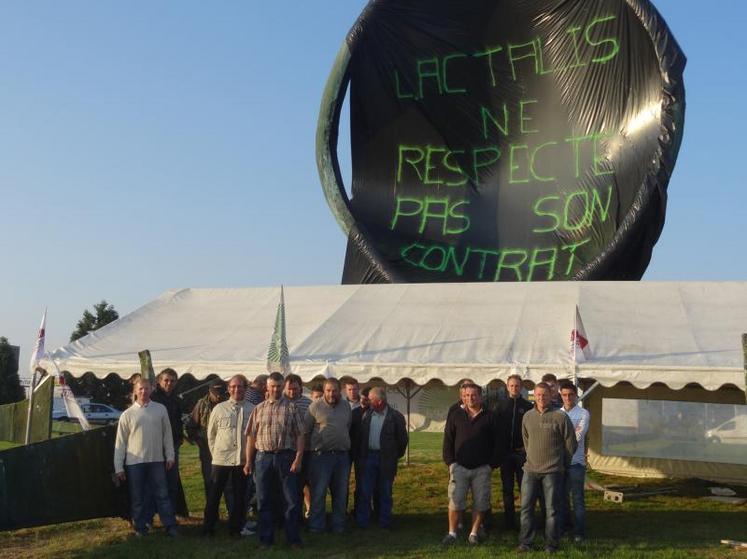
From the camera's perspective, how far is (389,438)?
7.44m

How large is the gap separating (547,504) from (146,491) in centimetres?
325

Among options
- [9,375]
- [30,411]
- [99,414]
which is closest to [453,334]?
[30,411]

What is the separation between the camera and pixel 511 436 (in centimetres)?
723

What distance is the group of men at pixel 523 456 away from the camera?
20.6 ft

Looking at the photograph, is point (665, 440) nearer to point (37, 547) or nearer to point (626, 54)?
point (626, 54)

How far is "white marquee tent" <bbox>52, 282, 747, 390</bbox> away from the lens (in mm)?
8117

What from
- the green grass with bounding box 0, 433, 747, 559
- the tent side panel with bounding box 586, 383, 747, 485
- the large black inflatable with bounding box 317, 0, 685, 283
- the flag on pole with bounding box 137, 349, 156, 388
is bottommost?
the green grass with bounding box 0, 433, 747, 559

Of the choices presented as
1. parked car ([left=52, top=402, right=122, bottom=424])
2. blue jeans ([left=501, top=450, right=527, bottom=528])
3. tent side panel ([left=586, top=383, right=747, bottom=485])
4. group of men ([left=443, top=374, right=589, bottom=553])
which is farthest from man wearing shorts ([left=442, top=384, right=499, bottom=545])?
parked car ([left=52, top=402, right=122, bottom=424])

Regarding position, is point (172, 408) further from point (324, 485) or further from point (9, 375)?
point (9, 375)

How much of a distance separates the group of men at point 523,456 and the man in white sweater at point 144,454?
2302 millimetres

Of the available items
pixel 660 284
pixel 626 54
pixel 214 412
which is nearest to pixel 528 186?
pixel 626 54

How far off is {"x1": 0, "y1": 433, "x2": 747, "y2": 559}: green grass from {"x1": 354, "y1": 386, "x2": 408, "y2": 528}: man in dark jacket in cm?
21

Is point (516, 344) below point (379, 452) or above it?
above

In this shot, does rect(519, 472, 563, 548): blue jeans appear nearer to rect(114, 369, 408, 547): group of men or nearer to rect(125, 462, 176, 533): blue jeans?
rect(114, 369, 408, 547): group of men
